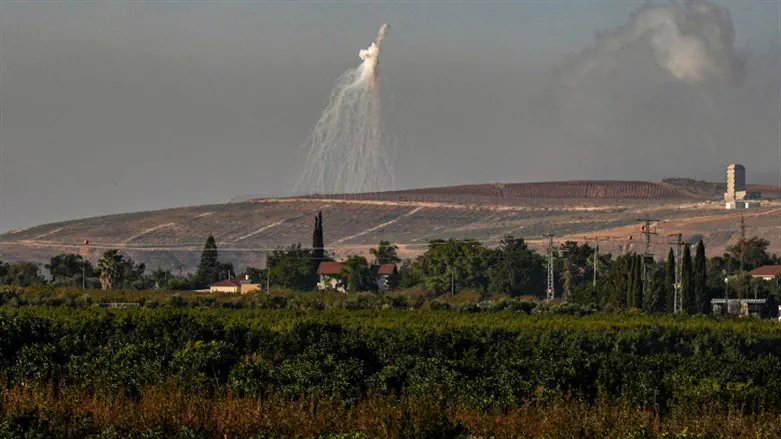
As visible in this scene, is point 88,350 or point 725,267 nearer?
point 88,350

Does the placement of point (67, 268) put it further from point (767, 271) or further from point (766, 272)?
point (767, 271)

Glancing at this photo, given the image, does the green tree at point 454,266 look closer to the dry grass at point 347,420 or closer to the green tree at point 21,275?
the green tree at point 21,275

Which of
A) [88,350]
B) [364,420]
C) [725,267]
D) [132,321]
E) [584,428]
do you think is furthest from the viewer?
[725,267]

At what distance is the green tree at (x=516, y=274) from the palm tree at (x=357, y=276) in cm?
1242

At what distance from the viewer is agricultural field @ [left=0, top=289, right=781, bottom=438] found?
26703 millimetres

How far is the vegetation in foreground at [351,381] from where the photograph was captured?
2673cm

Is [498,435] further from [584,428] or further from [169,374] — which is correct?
[169,374]

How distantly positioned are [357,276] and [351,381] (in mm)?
103281

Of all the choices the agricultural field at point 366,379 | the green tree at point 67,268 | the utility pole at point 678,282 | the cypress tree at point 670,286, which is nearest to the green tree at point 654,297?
Answer: the cypress tree at point 670,286

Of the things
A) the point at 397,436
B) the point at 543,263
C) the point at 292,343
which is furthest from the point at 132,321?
the point at 543,263

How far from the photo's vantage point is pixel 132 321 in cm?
5494

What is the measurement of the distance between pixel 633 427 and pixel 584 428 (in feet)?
4.20

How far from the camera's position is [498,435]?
26.9 metres

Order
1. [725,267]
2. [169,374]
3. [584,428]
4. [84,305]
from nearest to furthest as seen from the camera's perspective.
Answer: [584,428] < [169,374] < [84,305] < [725,267]
